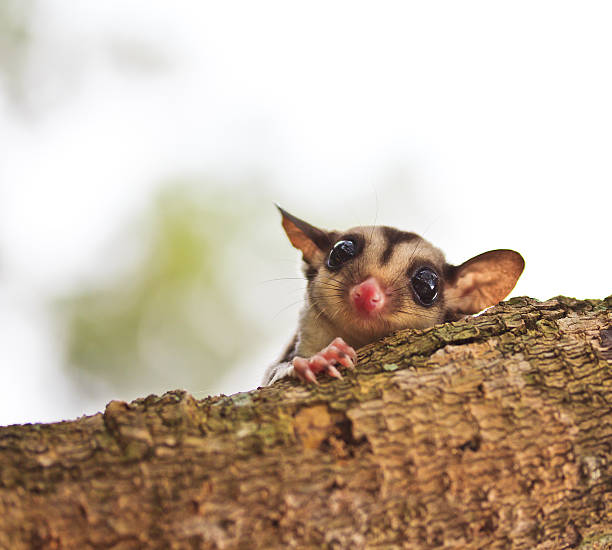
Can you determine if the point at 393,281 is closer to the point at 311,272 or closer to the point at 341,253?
the point at 341,253

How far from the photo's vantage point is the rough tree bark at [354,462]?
1.71 metres

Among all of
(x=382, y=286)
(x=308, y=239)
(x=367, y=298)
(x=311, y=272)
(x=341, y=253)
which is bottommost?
(x=367, y=298)

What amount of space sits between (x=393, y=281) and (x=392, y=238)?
0.47m

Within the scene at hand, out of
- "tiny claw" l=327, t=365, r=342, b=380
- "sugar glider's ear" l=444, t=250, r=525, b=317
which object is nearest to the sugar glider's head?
"sugar glider's ear" l=444, t=250, r=525, b=317

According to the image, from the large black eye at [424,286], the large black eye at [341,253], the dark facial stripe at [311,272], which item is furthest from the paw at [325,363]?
the dark facial stripe at [311,272]

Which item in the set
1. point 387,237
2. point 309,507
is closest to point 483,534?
point 309,507

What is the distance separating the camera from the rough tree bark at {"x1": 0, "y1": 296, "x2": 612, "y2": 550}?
A: 5.60 ft

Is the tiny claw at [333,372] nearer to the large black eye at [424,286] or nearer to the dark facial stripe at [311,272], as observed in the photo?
the large black eye at [424,286]

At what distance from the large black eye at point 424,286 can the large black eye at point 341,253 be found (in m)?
0.41

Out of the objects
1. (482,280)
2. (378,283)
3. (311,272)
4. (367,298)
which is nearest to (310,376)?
(367,298)

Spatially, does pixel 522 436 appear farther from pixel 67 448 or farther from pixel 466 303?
pixel 466 303

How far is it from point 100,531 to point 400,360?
113cm

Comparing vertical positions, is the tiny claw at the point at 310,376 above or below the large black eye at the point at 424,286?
below

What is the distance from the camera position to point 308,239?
4.11m
